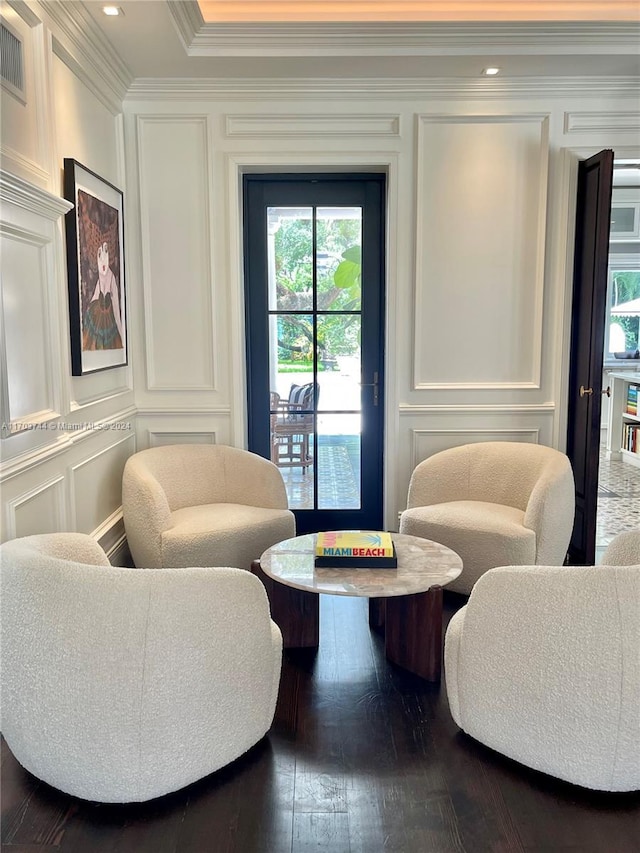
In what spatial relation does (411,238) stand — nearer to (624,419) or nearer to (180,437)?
(180,437)

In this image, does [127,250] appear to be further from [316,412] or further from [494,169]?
[494,169]

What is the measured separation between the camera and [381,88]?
11.8ft

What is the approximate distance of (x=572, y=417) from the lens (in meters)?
3.80

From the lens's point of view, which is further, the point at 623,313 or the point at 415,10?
the point at 623,313

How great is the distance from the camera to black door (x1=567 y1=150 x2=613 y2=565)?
3.46 metres

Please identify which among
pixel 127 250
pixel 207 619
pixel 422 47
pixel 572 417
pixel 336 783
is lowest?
pixel 336 783

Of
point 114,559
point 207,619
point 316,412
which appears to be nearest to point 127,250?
point 316,412

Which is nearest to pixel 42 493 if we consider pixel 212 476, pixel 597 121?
pixel 212 476

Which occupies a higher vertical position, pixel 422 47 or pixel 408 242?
pixel 422 47

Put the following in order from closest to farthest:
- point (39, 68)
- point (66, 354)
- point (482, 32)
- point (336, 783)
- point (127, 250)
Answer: point (336, 783)
point (39, 68)
point (66, 354)
point (482, 32)
point (127, 250)

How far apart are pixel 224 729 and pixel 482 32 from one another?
10.2 ft

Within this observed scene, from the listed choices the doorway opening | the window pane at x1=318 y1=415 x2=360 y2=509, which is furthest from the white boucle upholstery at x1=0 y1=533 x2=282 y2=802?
the doorway opening

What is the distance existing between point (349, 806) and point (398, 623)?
2.69ft

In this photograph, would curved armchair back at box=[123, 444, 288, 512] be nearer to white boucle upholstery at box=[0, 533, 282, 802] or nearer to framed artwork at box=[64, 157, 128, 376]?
framed artwork at box=[64, 157, 128, 376]
